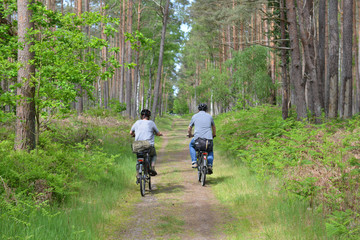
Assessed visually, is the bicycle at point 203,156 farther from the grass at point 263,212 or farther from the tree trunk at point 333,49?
Result: the tree trunk at point 333,49

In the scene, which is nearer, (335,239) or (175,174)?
Answer: (335,239)

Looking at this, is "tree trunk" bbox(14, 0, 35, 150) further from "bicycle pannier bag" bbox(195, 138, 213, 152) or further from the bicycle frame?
the bicycle frame

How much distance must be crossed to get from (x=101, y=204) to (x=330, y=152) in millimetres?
5795

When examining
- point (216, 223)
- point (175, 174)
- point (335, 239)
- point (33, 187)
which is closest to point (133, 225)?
point (216, 223)

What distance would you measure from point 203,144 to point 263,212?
338cm

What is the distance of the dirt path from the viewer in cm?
529

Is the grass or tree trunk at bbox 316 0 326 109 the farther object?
tree trunk at bbox 316 0 326 109

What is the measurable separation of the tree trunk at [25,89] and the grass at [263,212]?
5235 mm

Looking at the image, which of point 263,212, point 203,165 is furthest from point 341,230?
point 203,165

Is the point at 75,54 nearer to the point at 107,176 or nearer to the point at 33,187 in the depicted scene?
the point at 107,176

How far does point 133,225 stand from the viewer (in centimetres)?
570

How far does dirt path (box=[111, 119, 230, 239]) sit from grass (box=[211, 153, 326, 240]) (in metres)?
0.27

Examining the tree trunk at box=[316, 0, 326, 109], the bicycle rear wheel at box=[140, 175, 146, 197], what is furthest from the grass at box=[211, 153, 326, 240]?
the tree trunk at box=[316, 0, 326, 109]

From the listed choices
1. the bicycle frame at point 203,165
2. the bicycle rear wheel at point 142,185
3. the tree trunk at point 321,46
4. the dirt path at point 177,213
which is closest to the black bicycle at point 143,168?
the bicycle rear wheel at point 142,185
